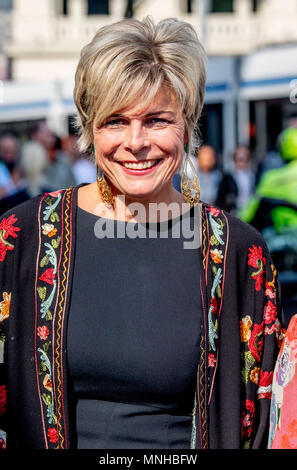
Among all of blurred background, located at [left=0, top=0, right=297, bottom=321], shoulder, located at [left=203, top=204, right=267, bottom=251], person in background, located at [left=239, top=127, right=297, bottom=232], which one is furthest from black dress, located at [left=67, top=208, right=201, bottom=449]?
person in background, located at [left=239, top=127, right=297, bottom=232]

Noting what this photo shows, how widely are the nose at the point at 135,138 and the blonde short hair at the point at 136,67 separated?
0.21ft

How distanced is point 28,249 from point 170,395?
21.9 inches

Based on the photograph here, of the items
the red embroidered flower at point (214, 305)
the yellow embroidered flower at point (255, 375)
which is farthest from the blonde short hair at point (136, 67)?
the yellow embroidered flower at point (255, 375)

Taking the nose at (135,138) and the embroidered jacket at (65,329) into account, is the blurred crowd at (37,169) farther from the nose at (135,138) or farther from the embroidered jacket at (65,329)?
the nose at (135,138)

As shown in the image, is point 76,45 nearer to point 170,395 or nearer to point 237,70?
point 237,70

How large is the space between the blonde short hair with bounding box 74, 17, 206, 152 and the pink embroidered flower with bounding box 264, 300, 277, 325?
0.58 metres

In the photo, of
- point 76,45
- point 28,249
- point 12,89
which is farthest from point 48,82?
point 76,45

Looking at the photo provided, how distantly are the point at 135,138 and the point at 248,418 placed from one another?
33.4 inches

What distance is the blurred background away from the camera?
7.30 meters

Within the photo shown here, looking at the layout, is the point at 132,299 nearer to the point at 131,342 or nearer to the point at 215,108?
the point at 131,342

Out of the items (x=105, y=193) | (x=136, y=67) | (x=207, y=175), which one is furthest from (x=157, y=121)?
(x=207, y=175)

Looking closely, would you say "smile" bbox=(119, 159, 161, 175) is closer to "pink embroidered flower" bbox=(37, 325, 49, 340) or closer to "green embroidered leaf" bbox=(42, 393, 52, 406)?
"pink embroidered flower" bbox=(37, 325, 49, 340)

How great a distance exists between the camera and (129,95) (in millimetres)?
2164

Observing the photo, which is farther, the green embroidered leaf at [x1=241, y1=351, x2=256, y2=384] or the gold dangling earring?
the gold dangling earring
